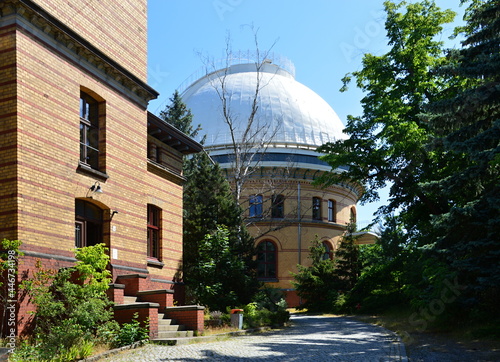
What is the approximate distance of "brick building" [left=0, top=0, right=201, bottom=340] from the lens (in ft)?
37.3

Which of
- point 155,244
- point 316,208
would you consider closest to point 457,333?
point 155,244

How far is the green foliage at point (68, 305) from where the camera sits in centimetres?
1002

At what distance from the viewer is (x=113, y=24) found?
Answer: 1532cm

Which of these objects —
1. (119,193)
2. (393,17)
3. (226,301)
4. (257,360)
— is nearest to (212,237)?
(226,301)

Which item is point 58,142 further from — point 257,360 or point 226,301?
point 226,301

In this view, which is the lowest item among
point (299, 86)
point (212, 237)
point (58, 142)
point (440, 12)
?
point (212, 237)

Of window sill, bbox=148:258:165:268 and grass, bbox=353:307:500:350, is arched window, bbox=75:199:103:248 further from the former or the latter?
grass, bbox=353:307:500:350

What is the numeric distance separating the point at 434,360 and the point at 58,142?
9671mm

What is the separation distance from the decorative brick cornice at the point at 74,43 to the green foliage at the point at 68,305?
5132 millimetres

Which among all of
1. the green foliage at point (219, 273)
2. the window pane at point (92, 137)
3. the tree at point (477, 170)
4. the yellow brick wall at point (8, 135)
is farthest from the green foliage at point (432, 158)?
the yellow brick wall at point (8, 135)

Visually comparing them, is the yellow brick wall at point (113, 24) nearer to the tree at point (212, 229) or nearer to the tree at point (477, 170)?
the tree at point (212, 229)

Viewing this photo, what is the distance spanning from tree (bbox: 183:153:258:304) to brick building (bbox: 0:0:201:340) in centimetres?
238

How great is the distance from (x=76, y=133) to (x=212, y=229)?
9810mm

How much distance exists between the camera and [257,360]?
10391 mm
